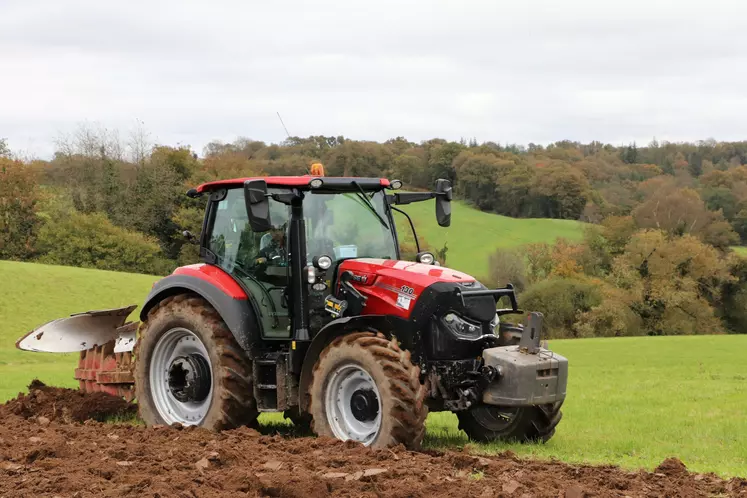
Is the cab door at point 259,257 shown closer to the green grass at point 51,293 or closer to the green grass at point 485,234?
the green grass at point 51,293

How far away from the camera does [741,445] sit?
941 cm

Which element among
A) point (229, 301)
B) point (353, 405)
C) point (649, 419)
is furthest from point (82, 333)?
point (649, 419)

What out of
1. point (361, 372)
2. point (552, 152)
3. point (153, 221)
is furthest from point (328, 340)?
point (552, 152)

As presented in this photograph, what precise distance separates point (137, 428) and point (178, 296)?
57.8 inches

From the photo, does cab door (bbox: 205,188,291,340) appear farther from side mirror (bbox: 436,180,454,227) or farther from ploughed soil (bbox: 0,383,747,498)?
side mirror (bbox: 436,180,454,227)

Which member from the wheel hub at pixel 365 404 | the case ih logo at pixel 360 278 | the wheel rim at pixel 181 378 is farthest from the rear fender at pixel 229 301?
the wheel hub at pixel 365 404

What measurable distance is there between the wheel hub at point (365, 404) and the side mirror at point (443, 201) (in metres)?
2.16

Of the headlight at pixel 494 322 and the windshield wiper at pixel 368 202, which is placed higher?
the windshield wiper at pixel 368 202

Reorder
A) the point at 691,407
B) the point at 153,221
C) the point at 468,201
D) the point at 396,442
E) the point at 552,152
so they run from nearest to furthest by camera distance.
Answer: the point at 396,442
the point at 691,407
the point at 153,221
the point at 468,201
the point at 552,152

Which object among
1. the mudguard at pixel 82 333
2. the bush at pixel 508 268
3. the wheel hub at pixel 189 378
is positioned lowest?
the bush at pixel 508 268

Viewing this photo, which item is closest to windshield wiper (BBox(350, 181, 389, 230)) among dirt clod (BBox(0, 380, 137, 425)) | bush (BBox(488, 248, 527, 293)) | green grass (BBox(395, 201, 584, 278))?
dirt clod (BBox(0, 380, 137, 425))

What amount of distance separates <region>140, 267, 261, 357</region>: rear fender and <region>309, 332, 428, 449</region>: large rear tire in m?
1.00

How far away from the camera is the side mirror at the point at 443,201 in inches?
355

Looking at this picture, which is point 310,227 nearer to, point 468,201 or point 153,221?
point 153,221
